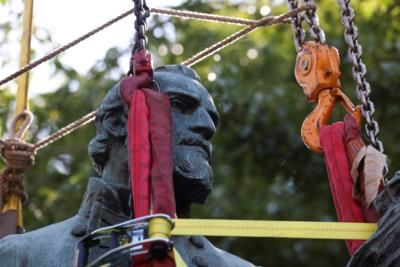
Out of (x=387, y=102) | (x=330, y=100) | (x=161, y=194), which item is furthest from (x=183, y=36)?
(x=161, y=194)

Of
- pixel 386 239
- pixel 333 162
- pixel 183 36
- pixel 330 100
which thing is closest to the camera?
pixel 386 239

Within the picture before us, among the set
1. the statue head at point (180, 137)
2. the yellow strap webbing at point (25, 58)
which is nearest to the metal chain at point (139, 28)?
the statue head at point (180, 137)

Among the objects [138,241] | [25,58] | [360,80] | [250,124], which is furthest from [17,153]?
[250,124]

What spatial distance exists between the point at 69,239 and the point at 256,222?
58 cm

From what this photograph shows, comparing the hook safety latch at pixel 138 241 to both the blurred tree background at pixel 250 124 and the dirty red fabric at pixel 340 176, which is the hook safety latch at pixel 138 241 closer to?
the dirty red fabric at pixel 340 176

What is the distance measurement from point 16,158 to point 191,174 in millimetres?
1179

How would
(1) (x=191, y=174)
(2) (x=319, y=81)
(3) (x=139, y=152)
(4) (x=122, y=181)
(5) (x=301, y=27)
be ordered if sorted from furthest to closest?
(5) (x=301, y=27)
(2) (x=319, y=81)
(4) (x=122, y=181)
(1) (x=191, y=174)
(3) (x=139, y=152)

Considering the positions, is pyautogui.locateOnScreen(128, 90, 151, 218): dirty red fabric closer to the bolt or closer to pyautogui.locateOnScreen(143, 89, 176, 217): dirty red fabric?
pyautogui.locateOnScreen(143, 89, 176, 217): dirty red fabric

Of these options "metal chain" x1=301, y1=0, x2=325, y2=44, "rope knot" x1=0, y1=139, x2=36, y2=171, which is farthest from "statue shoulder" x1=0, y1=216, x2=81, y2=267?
"rope knot" x1=0, y1=139, x2=36, y2=171

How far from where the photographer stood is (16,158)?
478cm

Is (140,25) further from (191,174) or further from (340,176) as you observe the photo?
(340,176)

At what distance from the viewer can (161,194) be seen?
348 centimetres

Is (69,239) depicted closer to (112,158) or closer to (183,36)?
(112,158)

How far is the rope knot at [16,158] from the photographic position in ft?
15.3
